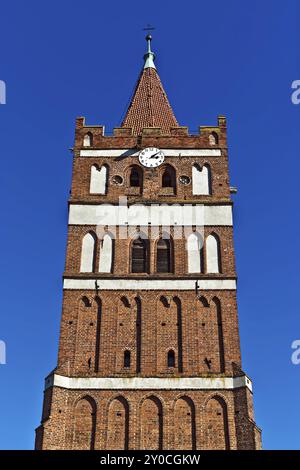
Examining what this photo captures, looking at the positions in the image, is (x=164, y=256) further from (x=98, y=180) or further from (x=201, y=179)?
(x=98, y=180)

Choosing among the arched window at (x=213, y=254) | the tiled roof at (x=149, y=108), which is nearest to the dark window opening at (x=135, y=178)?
the tiled roof at (x=149, y=108)

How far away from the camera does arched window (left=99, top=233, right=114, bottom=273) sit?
2402cm

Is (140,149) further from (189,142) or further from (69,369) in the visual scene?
(69,369)

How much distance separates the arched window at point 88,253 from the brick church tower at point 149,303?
4cm

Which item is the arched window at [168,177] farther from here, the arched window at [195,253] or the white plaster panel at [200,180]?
the arched window at [195,253]

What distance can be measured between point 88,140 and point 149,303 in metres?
7.68

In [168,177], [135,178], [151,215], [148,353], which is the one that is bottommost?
[148,353]

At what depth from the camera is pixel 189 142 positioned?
27203mm

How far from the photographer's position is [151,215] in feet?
82.6

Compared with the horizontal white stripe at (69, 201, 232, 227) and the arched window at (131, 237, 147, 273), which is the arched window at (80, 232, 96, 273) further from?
the arched window at (131, 237, 147, 273)

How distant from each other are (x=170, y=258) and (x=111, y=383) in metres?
5.04

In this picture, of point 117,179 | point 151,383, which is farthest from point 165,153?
point 151,383

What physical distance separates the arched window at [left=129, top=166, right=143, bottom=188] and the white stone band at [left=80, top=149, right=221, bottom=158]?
589mm

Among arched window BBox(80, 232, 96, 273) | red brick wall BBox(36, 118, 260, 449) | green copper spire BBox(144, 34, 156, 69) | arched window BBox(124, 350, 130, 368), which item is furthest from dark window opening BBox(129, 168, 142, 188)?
green copper spire BBox(144, 34, 156, 69)
